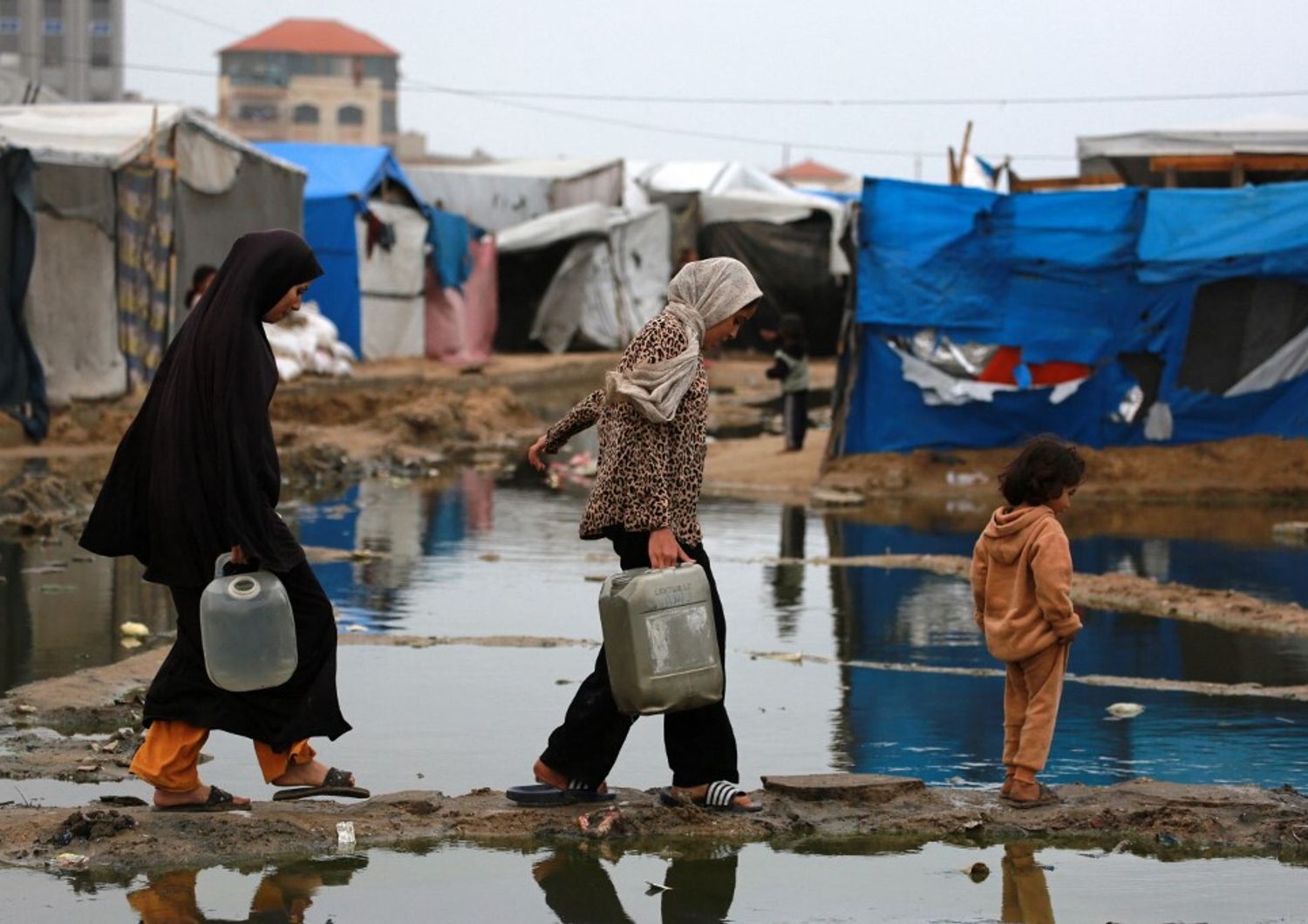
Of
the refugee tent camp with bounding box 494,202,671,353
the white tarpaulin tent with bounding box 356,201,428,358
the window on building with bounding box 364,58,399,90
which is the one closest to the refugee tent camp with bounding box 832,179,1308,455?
the white tarpaulin tent with bounding box 356,201,428,358

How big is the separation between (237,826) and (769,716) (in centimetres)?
272

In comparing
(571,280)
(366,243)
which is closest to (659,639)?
(366,243)

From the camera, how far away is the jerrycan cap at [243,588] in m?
5.48

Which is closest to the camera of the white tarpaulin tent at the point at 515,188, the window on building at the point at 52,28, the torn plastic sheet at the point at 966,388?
the torn plastic sheet at the point at 966,388

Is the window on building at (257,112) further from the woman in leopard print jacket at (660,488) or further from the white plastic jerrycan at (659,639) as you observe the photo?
the white plastic jerrycan at (659,639)

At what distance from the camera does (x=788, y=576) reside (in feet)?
38.5

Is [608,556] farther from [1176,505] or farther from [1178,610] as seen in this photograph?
[1176,505]

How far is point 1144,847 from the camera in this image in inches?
223

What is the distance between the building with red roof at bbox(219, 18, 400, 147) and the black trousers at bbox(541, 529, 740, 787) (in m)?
115

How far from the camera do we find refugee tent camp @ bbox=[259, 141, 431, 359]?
91.3 ft

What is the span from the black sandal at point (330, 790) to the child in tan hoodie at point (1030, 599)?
1.97 metres

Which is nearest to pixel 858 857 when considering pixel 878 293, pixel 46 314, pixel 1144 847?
pixel 1144 847

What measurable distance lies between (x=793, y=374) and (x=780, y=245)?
70.2 feet

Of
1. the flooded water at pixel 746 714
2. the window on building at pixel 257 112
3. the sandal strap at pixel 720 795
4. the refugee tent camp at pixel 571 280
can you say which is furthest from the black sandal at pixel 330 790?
the window on building at pixel 257 112
